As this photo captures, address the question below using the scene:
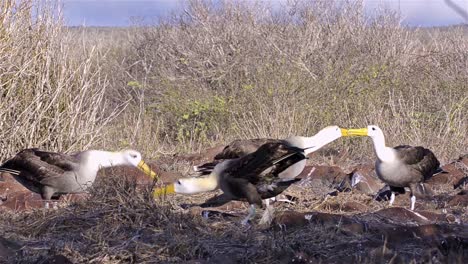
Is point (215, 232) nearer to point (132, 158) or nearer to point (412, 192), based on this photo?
point (132, 158)

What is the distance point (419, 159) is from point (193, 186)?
2584mm

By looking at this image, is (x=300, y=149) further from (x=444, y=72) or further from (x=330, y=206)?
(x=444, y=72)

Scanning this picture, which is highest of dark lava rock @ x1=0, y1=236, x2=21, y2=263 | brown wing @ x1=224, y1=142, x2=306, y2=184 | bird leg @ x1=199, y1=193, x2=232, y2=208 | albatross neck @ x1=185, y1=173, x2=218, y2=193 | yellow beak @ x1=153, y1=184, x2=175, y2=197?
brown wing @ x1=224, y1=142, x2=306, y2=184

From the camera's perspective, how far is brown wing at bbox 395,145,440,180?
25.8ft

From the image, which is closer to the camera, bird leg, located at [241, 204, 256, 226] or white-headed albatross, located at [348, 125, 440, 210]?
bird leg, located at [241, 204, 256, 226]

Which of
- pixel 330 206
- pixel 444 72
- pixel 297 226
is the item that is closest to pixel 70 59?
Result: pixel 330 206

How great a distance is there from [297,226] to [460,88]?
9.53 m

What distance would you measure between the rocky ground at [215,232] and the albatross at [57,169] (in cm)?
34

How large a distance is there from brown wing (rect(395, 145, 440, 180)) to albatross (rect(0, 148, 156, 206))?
2.40 m

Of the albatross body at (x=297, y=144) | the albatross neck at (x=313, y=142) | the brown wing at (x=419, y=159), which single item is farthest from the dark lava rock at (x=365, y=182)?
the albatross neck at (x=313, y=142)

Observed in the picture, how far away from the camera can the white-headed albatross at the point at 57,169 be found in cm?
747

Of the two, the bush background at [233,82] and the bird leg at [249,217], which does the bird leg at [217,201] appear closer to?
the bird leg at [249,217]

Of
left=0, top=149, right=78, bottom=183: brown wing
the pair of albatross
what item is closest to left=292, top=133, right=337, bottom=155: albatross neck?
the pair of albatross

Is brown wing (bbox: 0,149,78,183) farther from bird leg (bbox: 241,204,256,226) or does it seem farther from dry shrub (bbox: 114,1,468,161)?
dry shrub (bbox: 114,1,468,161)
